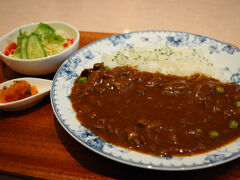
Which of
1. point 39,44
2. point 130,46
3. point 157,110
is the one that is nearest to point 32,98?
point 39,44

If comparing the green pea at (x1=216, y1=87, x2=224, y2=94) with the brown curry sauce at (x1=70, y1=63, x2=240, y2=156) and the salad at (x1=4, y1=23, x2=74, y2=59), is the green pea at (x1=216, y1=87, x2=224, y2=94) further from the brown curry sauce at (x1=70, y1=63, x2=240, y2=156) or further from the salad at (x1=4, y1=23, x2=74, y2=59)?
the salad at (x1=4, y1=23, x2=74, y2=59)

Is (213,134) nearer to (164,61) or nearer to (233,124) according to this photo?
(233,124)

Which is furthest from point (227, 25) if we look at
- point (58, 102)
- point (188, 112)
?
point (58, 102)

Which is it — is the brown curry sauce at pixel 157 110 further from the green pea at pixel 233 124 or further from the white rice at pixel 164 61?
the white rice at pixel 164 61

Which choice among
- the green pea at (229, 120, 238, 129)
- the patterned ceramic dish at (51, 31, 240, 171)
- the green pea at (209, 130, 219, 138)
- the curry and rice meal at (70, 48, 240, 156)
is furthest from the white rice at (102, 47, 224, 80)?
the green pea at (209, 130, 219, 138)

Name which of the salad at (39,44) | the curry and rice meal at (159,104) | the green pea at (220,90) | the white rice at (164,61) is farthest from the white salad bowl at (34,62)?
the green pea at (220,90)

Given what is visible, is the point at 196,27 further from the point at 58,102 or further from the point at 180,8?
the point at 58,102
